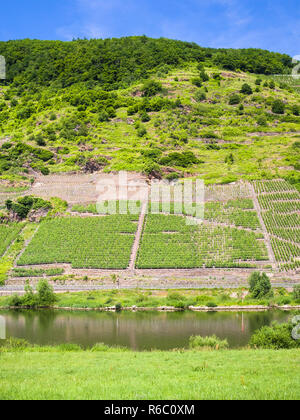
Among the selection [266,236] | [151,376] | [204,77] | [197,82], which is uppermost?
[204,77]

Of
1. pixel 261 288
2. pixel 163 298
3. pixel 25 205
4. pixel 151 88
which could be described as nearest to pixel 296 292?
pixel 261 288

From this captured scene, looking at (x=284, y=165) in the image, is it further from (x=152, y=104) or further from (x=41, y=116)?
(x=41, y=116)

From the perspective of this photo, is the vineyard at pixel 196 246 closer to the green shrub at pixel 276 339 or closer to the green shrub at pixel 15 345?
the green shrub at pixel 276 339

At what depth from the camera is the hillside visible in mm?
85500

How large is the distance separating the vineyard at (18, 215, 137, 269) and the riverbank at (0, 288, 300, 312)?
675cm

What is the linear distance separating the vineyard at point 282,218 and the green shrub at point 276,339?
25789 millimetres

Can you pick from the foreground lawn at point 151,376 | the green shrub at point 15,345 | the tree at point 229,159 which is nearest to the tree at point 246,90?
the tree at point 229,159

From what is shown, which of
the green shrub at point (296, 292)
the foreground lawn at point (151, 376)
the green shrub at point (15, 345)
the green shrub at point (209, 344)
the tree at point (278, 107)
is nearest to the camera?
the foreground lawn at point (151, 376)

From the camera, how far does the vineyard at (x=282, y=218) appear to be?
54.0m

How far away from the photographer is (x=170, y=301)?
4669 centimetres

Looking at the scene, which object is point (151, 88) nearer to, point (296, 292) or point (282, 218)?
point (282, 218)

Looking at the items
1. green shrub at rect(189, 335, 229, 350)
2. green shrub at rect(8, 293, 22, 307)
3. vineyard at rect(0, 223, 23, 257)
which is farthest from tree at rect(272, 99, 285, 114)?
green shrub at rect(189, 335, 229, 350)

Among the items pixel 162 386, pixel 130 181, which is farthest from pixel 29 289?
pixel 162 386

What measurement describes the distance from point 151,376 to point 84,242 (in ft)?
152
